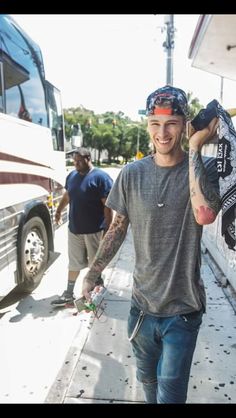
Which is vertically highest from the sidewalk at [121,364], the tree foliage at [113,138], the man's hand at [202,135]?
the tree foliage at [113,138]

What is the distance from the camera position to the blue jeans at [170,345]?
1767mm

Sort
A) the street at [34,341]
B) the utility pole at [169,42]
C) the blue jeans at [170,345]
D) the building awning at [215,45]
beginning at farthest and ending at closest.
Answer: the utility pole at [169,42] → the building awning at [215,45] → the street at [34,341] → the blue jeans at [170,345]

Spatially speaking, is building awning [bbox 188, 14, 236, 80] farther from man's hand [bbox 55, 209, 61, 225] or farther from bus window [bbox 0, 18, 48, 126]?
man's hand [bbox 55, 209, 61, 225]

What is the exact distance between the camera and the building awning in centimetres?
382

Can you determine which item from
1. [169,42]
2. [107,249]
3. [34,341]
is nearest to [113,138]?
[169,42]

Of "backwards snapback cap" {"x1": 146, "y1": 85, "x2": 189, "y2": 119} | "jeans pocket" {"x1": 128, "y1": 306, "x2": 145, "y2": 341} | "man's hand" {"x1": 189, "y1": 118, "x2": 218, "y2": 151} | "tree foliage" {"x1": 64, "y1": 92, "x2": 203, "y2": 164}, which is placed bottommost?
"jeans pocket" {"x1": 128, "y1": 306, "x2": 145, "y2": 341}

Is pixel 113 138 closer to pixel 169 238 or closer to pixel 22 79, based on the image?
pixel 22 79

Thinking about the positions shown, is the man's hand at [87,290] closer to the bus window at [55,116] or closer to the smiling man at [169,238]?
the smiling man at [169,238]

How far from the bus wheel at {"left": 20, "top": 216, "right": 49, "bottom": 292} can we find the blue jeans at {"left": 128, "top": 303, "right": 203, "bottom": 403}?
264 centimetres

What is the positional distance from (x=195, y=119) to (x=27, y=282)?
3.50 m

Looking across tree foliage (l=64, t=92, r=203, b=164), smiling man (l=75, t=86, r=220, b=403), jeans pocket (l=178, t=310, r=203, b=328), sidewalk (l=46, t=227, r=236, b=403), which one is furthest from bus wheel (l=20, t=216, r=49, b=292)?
tree foliage (l=64, t=92, r=203, b=164)

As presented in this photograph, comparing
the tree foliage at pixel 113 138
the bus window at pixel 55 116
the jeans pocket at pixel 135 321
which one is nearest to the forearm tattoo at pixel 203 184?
the jeans pocket at pixel 135 321

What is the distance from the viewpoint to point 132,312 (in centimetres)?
201

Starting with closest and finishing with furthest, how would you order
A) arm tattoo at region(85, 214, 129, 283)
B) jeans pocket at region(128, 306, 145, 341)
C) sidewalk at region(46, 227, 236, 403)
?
jeans pocket at region(128, 306, 145, 341) → arm tattoo at region(85, 214, 129, 283) → sidewalk at region(46, 227, 236, 403)
